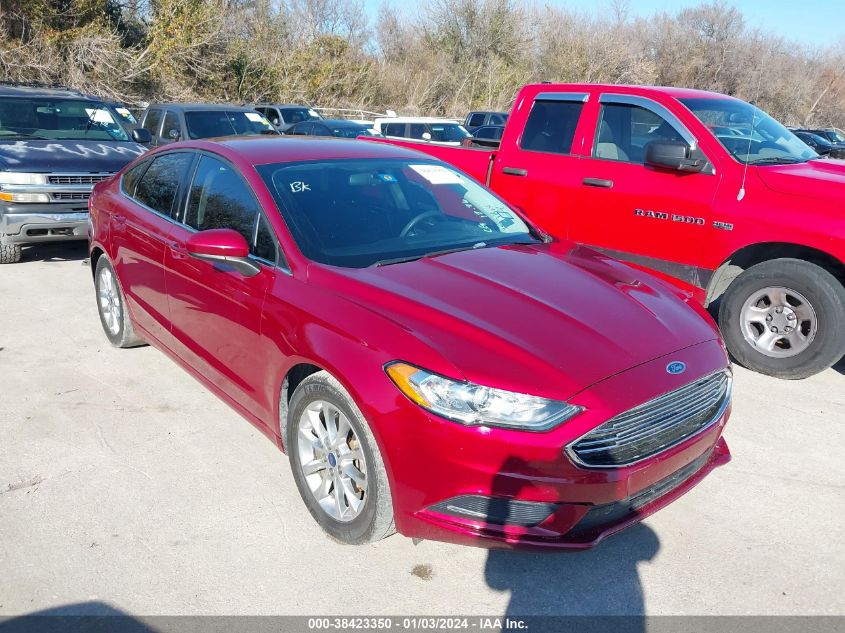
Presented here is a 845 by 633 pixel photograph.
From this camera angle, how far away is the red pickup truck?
4992 mm

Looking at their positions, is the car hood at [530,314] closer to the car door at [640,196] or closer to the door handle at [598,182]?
the car door at [640,196]

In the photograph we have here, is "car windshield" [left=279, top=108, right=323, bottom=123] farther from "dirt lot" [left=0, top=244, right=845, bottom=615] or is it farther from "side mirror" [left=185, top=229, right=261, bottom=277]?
"side mirror" [left=185, top=229, right=261, bottom=277]

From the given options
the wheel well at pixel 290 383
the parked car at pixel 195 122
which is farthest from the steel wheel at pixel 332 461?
the parked car at pixel 195 122

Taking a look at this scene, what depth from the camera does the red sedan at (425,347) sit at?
2.70 m

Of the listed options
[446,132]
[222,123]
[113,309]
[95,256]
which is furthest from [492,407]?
[446,132]

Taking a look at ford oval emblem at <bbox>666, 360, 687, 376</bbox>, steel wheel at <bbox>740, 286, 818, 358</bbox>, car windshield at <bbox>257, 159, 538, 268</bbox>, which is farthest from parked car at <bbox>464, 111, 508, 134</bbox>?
ford oval emblem at <bbox>666, 360, 687, 376</bbox>

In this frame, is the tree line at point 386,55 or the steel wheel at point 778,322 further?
the tree line at point 386,55

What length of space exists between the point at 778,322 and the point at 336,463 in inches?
141

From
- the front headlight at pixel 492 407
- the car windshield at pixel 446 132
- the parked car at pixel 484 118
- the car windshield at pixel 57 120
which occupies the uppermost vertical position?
the front headlight at pixel 492 407

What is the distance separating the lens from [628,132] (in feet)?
19.4

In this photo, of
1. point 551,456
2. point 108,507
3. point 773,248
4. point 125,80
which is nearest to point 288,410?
point 108,507

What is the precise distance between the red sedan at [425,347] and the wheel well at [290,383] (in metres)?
0.01

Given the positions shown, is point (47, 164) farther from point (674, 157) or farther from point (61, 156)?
point (674, 157)

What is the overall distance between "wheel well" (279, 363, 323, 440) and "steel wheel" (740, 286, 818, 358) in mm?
3452
